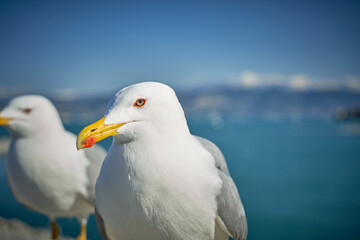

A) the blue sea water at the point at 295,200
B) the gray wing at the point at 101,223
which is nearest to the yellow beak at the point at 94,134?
the gray wing at the point at 101,223

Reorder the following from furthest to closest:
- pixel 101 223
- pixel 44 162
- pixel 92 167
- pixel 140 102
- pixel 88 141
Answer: pixel 92 167, pixel 44 162, pixel 101 223, pixel 140 102, pixel 88 141

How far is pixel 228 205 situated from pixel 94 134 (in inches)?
41.2

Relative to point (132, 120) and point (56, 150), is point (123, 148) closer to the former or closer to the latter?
point (132, 120)

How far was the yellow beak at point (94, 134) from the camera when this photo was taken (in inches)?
67.9

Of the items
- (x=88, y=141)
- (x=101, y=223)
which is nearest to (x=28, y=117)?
(x=101, y=223)

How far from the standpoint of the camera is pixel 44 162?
3.09 meters


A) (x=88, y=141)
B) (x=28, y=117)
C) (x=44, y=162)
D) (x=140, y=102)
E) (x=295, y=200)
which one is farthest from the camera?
(x=295, y=200)

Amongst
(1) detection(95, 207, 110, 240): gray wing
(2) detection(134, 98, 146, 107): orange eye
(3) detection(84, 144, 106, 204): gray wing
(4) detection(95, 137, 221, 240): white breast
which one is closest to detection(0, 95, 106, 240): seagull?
A: (3) detection(84, 144, 106, 204): gray wing

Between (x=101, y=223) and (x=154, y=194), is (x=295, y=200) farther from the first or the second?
(x=154, y=194)

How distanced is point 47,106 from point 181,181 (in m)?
2.10

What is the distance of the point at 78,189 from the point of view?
130 inches

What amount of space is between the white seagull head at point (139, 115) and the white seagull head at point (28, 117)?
169 cm

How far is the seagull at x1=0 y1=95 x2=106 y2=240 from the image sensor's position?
10.1 ft

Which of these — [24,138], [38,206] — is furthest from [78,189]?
[24,138]
